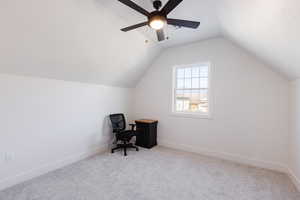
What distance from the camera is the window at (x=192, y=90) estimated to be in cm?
363

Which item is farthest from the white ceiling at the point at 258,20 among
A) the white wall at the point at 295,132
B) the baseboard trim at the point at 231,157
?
the baseboard trim at the point at 231,157

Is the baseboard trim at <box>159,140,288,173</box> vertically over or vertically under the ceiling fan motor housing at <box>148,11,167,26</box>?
under

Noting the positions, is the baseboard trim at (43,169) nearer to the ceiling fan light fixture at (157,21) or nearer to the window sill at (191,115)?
the window sill at (191,115)

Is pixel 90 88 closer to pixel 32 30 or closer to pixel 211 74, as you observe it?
pixel 32 30

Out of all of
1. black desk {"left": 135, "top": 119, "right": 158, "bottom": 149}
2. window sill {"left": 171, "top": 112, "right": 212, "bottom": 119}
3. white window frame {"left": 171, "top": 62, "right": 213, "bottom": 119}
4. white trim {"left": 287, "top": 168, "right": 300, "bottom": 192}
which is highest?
white window frame {"left": 171, "top": 62, "right": 213, "bottom": 119}

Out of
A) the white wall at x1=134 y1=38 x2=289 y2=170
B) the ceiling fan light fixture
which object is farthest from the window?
the ceiling fan light fixture

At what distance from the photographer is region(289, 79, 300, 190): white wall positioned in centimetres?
229

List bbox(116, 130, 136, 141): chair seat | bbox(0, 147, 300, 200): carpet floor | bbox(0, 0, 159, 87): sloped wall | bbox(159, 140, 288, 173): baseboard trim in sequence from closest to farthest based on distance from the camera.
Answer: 1. bbox(0, 0, 159, 87): sloped wall
2. bbox(0, 147, 300, 200): carpet floor
3. bbox(159, 140, 288, 173): baseboard trim
4. bbox(116, 130, 136, 141): chair seat

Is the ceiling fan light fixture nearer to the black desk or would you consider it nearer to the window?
the window

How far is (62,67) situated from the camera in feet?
8.57

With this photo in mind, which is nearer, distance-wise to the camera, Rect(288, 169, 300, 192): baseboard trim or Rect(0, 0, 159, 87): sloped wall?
Rect(0, 0, 159, 87): sloped wall

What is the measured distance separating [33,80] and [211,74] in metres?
3.53

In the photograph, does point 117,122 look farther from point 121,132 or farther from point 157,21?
point 157,21

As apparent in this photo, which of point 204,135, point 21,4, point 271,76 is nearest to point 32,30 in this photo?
point 21,4
